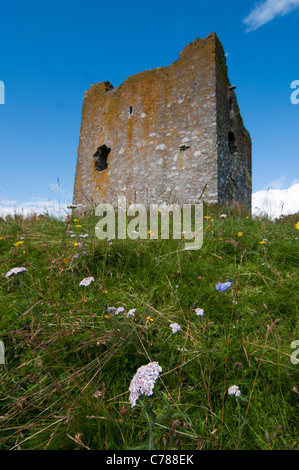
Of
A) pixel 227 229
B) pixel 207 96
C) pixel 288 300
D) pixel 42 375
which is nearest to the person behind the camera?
pixel 42 375

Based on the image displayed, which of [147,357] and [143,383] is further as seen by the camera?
[147,357]

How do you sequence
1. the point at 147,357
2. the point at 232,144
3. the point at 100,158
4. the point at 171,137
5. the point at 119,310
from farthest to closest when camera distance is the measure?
the point at 100,158, the point at 232,144, the point at 171,137, the point at 119,310, the point at 147,357

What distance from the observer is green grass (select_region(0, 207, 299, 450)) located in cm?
98

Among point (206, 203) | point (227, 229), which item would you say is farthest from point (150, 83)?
point (227, 229)

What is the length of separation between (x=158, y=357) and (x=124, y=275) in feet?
3.13

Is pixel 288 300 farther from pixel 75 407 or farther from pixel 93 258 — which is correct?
pixel 93 258

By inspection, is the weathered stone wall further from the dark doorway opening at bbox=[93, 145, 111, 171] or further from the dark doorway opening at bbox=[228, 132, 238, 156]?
the dark doorway opening at bbox=[93, 145, 111, 171]

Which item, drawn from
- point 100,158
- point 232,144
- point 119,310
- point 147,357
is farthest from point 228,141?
point 147,357

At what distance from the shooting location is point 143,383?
0.78 m

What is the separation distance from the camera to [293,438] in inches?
37.9

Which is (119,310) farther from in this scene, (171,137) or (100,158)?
(100,158)

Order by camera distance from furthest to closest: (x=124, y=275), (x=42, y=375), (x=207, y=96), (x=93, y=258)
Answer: (x=207, y=96) → (x=93, y=258) → (x=124, y=275) → (x=42, y=375)

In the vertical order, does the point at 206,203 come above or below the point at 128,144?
below

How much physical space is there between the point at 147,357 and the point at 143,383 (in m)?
0.49
